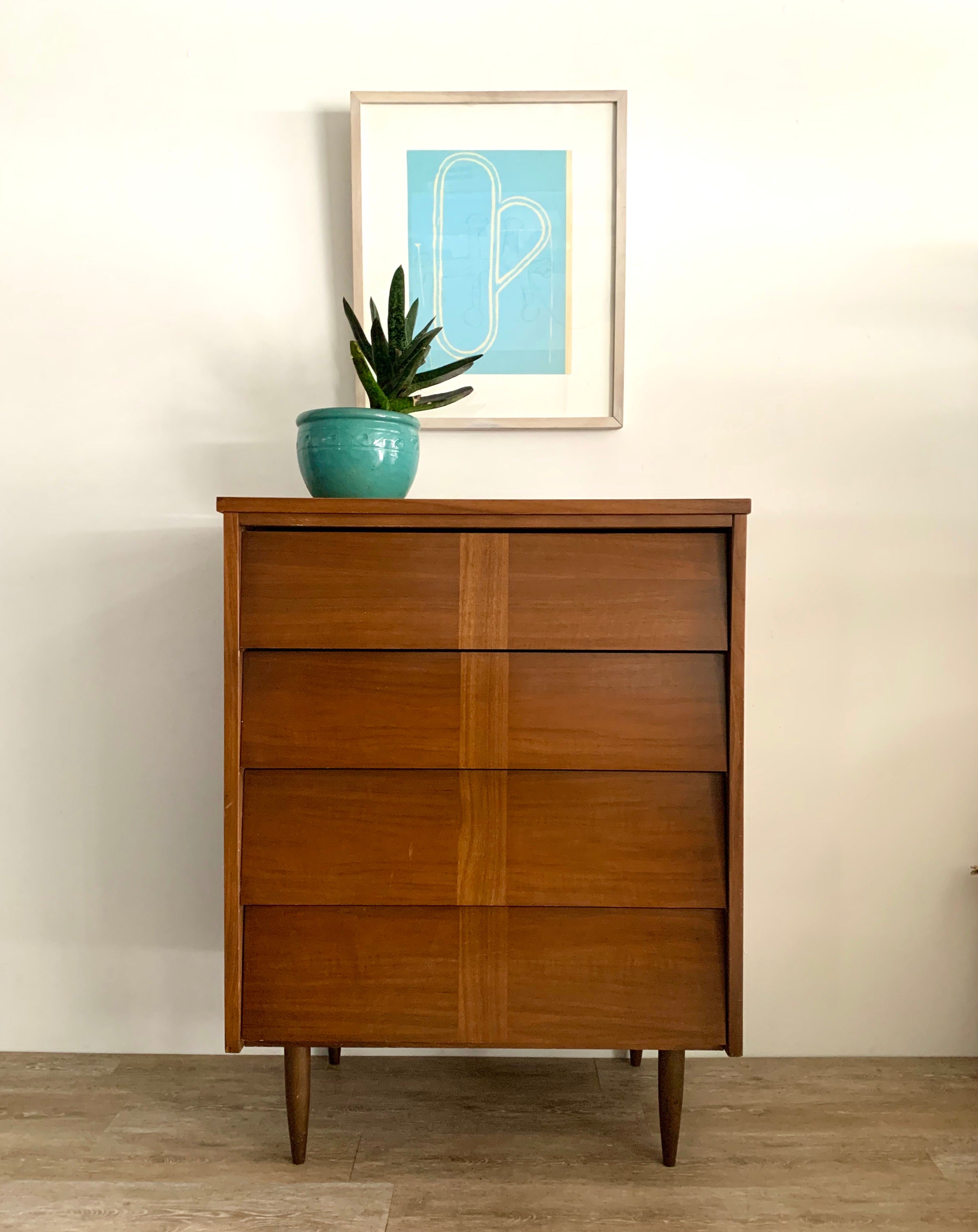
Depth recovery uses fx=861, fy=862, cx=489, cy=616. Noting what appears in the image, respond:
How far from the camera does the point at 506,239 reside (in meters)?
1.54

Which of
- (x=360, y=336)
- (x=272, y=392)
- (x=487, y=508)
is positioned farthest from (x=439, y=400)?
(x=272, y=392)

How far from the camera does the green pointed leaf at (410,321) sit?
1.30 meters

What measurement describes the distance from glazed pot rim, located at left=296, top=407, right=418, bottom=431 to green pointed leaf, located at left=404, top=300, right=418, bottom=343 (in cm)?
13

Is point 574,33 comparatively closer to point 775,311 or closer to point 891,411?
point 775,311

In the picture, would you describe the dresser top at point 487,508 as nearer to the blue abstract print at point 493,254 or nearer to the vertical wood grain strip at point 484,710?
the vertical wood grain strip at point 484,710

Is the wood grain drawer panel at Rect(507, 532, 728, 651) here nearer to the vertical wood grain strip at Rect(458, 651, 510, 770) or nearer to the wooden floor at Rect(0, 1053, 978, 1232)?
the vertical wood grain strip at Rect(458, 651, 510, 770)

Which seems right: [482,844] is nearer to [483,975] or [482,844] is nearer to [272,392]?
[483,975]

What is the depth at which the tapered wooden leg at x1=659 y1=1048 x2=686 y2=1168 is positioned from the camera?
4.03ft

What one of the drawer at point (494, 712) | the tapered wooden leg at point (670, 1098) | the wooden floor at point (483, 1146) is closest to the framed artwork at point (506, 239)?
the drawer at point (494, 712)

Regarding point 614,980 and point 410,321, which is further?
point 410,321

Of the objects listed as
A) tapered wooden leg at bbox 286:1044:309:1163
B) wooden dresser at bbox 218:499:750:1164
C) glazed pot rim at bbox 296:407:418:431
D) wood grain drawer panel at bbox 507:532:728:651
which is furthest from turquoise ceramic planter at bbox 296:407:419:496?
tapered wooden leg at bbox 286:1044:309:1163

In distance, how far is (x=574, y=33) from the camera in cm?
154

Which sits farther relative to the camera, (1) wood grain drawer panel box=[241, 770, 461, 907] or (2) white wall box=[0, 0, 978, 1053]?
(2) white wall box=[0, 0, 978, 1053]

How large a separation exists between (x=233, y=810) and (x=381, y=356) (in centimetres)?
70
